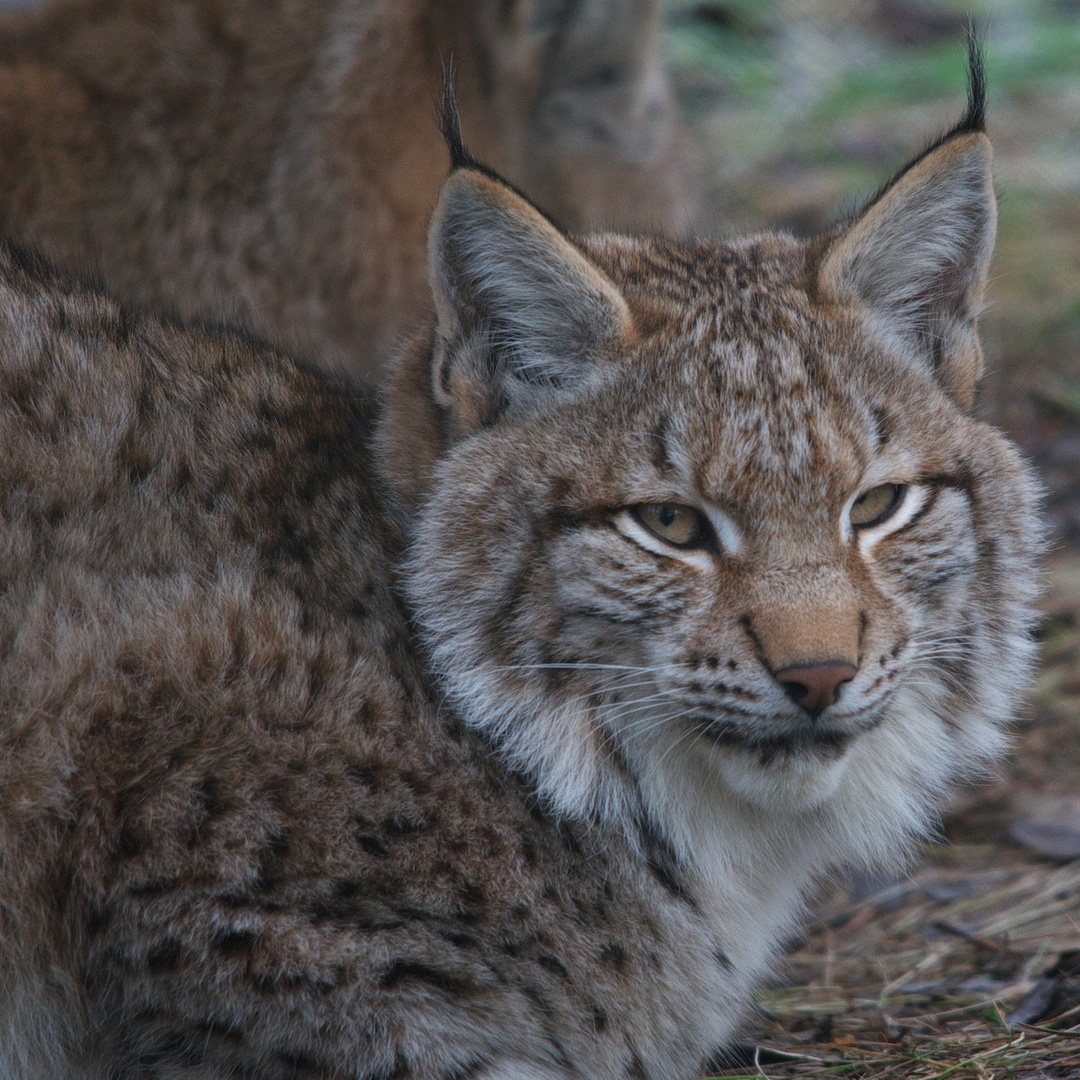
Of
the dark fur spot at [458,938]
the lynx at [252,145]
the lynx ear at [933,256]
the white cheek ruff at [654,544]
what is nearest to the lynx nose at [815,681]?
the white cheek ruff at [654,544]

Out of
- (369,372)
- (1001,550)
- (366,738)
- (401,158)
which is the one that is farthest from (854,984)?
(401,158)

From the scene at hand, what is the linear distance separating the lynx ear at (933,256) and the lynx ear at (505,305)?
0.65 meters

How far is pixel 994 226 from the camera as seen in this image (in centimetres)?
403

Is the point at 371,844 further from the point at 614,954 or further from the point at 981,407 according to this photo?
the point at 981,407

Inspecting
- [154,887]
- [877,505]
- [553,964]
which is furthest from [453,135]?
[553,964]

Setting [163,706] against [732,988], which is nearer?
[163,706]

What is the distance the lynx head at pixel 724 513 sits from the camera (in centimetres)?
354

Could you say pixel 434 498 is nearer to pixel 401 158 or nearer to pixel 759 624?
pixel 759 624

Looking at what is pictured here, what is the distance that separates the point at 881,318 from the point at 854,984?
2.11 metres

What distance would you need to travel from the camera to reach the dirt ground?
434 centimetres

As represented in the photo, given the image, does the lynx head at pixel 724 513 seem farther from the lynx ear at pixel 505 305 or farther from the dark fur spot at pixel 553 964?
the dark fur spot at pixel 553 964

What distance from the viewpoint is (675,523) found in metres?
3.65

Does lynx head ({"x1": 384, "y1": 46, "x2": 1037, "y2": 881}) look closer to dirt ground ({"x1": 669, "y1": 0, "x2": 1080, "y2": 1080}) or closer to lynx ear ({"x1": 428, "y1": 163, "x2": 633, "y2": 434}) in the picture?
lynx ear ({"x1": 428, "y1": 163, "x2": 633, "y2": 434})

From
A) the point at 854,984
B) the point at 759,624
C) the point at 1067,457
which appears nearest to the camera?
the point at 759,624
